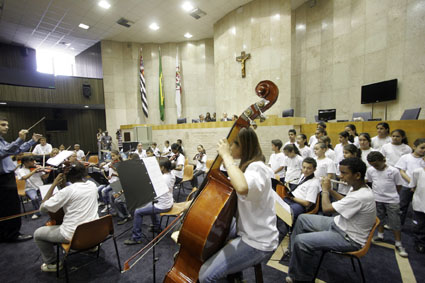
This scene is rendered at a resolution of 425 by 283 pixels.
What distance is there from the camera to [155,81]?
13.9m

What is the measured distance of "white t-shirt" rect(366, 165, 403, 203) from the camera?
8.96 feet

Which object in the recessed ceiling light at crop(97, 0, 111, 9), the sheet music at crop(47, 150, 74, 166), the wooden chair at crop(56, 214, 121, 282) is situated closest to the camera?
the wooden chair at crop(56, 214, 121, 282)

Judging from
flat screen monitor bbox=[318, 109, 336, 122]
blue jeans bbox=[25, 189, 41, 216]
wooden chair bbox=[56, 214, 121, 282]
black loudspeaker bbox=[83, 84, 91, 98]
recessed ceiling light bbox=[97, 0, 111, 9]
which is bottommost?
blue jeans bbox=[25, 189, 41, 216]

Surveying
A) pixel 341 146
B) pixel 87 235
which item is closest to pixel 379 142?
pixel 341 146

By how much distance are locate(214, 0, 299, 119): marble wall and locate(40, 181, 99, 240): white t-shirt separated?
8400 mm

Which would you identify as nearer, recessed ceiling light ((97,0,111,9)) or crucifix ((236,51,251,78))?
recessed ceiling light ((97,0,111,9))

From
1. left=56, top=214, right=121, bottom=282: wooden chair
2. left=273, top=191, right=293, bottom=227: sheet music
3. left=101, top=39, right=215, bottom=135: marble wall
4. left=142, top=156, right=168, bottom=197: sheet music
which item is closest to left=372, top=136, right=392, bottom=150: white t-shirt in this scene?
left=273, top=191, right=293, bottom=227: sheet music

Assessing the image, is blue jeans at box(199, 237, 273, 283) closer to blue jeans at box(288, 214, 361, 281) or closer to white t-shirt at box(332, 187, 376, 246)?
blue jeans at box(288, 214, 361, 281)

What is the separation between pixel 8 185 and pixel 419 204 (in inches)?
238

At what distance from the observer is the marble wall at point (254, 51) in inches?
350

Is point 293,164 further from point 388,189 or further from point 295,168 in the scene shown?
point 388,189

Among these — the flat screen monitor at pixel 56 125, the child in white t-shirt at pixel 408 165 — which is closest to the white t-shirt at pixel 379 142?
the child in white t-shirt at pixel 408 165

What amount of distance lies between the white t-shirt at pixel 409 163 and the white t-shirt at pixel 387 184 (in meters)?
0.45

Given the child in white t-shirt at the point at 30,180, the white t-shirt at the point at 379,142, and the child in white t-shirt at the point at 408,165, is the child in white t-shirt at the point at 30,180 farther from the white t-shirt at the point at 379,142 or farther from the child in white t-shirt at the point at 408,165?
the white t-shirt at the point at 379,142
